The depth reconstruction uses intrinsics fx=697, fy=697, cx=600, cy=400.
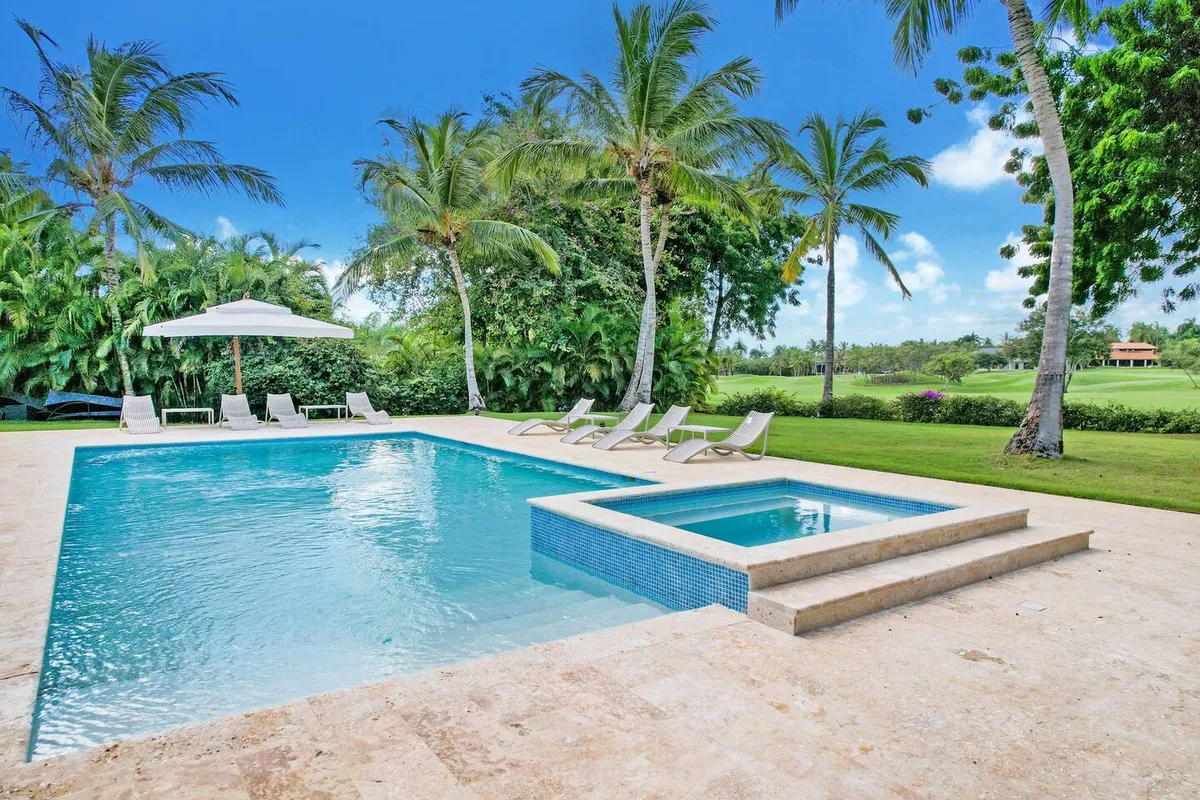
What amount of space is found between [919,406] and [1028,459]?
10101 millimetres

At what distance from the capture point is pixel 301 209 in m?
44.5

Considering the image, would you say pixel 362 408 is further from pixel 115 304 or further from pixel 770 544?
pixel 770 544

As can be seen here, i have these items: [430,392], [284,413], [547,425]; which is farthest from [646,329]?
[284,413]

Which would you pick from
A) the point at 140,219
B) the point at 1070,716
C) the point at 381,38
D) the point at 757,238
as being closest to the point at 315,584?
the point at 1070,716

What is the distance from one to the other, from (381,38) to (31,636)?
42.8 metres

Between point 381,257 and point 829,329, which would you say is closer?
point 381,257

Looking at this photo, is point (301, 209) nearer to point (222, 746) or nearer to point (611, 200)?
point (611, 200)

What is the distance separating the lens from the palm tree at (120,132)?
1600 centimetres

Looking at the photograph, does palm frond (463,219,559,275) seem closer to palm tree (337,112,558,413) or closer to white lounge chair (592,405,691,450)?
palm tree (337,112,558,413)

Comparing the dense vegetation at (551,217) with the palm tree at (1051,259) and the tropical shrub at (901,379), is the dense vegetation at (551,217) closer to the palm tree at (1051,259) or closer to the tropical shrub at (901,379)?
the palm tree at (1051,259)

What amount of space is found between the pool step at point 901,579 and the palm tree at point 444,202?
578 inches

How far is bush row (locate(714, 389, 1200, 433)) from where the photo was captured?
1600 centimetres

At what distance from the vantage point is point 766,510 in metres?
7.25

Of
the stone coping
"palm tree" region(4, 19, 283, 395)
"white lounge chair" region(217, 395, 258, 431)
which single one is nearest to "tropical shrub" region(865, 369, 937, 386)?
"white lounge chair" region(217, 395, 258, 431)
